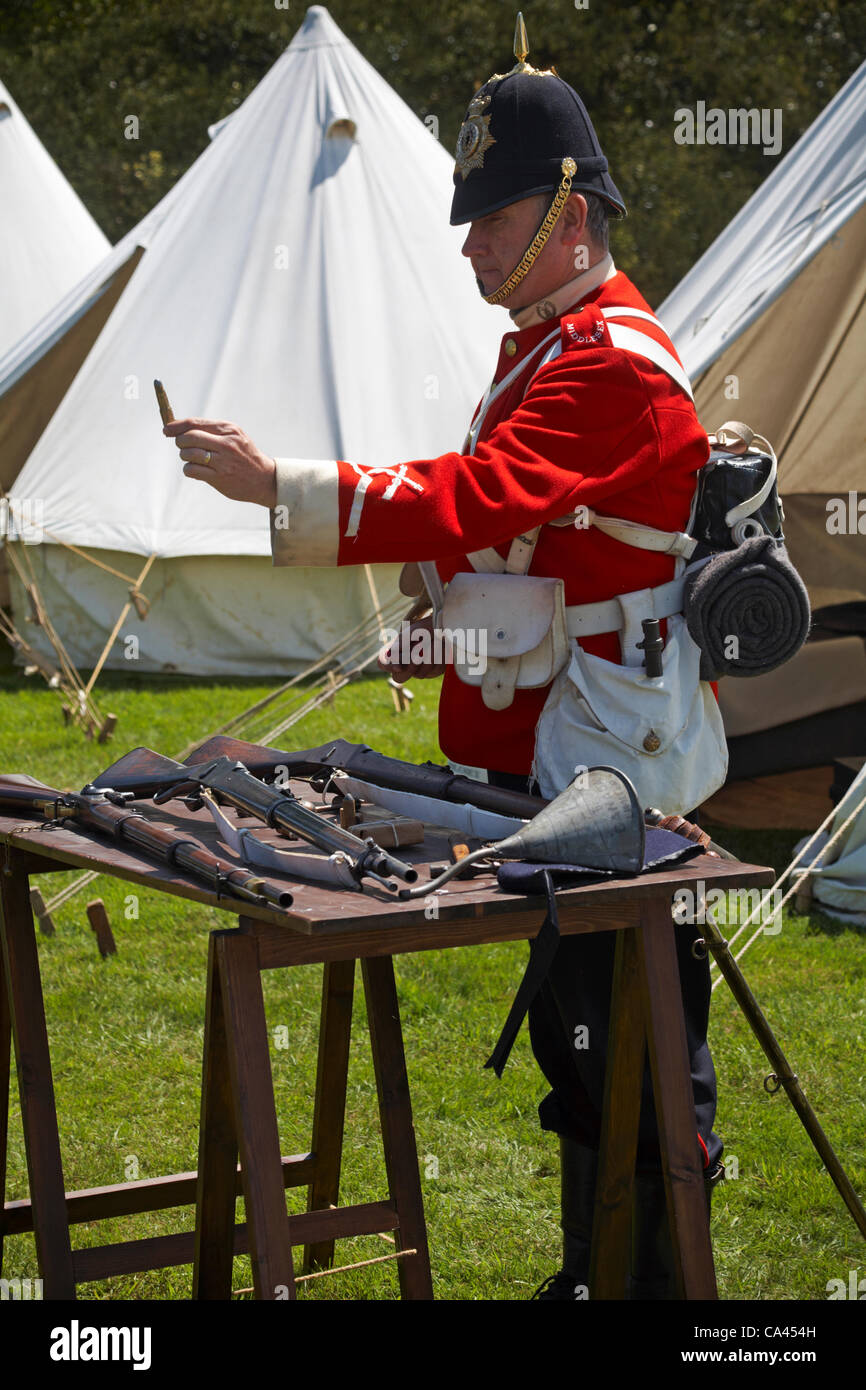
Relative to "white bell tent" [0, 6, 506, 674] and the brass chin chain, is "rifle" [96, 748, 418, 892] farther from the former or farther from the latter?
"white bell tent" [0, 6, 506, 674]

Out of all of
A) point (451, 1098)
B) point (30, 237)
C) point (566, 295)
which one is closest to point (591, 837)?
point (566, 295)

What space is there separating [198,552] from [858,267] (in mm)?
3684

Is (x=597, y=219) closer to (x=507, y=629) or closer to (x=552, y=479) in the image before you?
(x=552, y=479)

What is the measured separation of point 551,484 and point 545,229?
0.42 meters

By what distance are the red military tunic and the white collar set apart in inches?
0.4

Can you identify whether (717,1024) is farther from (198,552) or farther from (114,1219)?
(198,552)

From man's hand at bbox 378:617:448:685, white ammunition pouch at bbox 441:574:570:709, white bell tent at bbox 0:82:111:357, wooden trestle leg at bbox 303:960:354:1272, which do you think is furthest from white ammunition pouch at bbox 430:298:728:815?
white bell tent at bbox 0:82:111:357

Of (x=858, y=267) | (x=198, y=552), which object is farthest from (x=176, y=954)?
(x=198, y=552)

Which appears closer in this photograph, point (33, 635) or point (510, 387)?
point (510, 387)

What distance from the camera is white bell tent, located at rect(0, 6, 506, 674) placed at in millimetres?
8055

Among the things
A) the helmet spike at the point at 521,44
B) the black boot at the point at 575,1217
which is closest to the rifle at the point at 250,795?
the black boot at the point at 575,1217

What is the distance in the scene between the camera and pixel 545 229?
7.30 feet

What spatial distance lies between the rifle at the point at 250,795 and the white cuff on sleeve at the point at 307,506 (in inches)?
12.7

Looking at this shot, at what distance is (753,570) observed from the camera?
2.19 m
